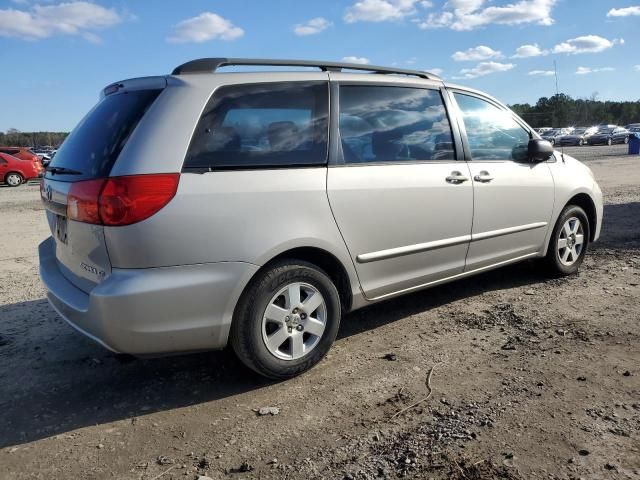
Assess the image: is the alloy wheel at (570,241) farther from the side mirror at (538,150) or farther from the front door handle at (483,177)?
the front door handle at (483,177)

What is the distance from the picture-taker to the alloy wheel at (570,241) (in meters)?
5.28

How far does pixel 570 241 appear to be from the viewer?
536 centimetres

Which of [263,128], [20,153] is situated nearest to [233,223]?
[263,128]

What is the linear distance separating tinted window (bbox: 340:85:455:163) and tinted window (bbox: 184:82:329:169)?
208mm

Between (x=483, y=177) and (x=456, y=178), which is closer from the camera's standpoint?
(x=456, y=178)

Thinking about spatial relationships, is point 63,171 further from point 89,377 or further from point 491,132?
point 491,132

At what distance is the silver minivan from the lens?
287cm

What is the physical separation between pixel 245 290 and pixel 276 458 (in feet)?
3.08

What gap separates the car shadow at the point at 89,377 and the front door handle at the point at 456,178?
115 centimetres

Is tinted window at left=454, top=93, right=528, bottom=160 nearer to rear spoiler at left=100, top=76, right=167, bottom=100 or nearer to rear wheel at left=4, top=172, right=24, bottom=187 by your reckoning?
rear spoiler at left=100, top=76, right=167, bottom=100

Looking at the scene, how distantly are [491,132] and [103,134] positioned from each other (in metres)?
3.07

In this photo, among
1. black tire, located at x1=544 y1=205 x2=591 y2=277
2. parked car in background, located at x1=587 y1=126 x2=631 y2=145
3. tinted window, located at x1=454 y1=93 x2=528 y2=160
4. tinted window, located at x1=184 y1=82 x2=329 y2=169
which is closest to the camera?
tinted window, located at x1=184 y1=82 x2=329 y2=169

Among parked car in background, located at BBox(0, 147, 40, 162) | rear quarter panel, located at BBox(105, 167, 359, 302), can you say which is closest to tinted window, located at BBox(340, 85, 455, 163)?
rear quarter panel, located at BBox(105, 167, 359, 302)

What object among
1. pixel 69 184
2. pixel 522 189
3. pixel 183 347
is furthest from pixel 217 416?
pixel 522 189
